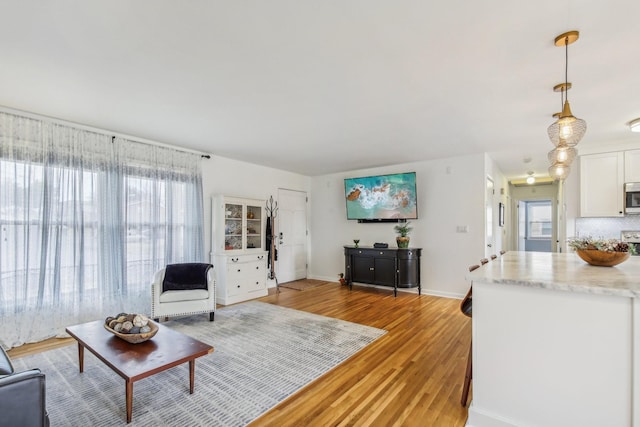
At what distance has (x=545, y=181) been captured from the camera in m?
7.63

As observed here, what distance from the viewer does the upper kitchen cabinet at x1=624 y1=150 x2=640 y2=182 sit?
4.05 metres

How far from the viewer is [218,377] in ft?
8.14

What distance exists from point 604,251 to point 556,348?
1.02 meters

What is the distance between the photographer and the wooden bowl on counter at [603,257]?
2.12 m

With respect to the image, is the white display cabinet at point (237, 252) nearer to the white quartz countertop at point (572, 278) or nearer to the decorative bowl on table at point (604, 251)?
the white quartz countertop at point (572, 278)

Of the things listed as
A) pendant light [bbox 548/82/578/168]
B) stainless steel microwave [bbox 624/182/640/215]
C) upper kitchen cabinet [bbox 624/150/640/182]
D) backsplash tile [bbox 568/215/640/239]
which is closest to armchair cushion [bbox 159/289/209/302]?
pendant light [bbox 548/82/578/168]

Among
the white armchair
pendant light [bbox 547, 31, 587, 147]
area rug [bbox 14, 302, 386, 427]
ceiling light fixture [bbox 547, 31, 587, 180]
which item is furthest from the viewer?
the white armchair

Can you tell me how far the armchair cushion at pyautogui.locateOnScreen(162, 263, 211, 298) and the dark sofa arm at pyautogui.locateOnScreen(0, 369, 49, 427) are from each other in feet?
8.84

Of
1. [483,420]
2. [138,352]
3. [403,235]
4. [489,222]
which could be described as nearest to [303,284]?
[403,235]

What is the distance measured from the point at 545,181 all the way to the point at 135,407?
9172 millimetres

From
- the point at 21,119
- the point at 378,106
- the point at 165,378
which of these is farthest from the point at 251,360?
the point at 21,119

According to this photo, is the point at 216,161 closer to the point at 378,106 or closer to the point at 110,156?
the point at 110,156

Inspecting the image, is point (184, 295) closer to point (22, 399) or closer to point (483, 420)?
point (22, 399)

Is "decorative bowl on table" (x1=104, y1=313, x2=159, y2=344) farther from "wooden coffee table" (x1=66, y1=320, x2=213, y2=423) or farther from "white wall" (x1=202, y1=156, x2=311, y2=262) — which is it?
"white wall" (x1=202, y1=156, x2=311, y2=262)
